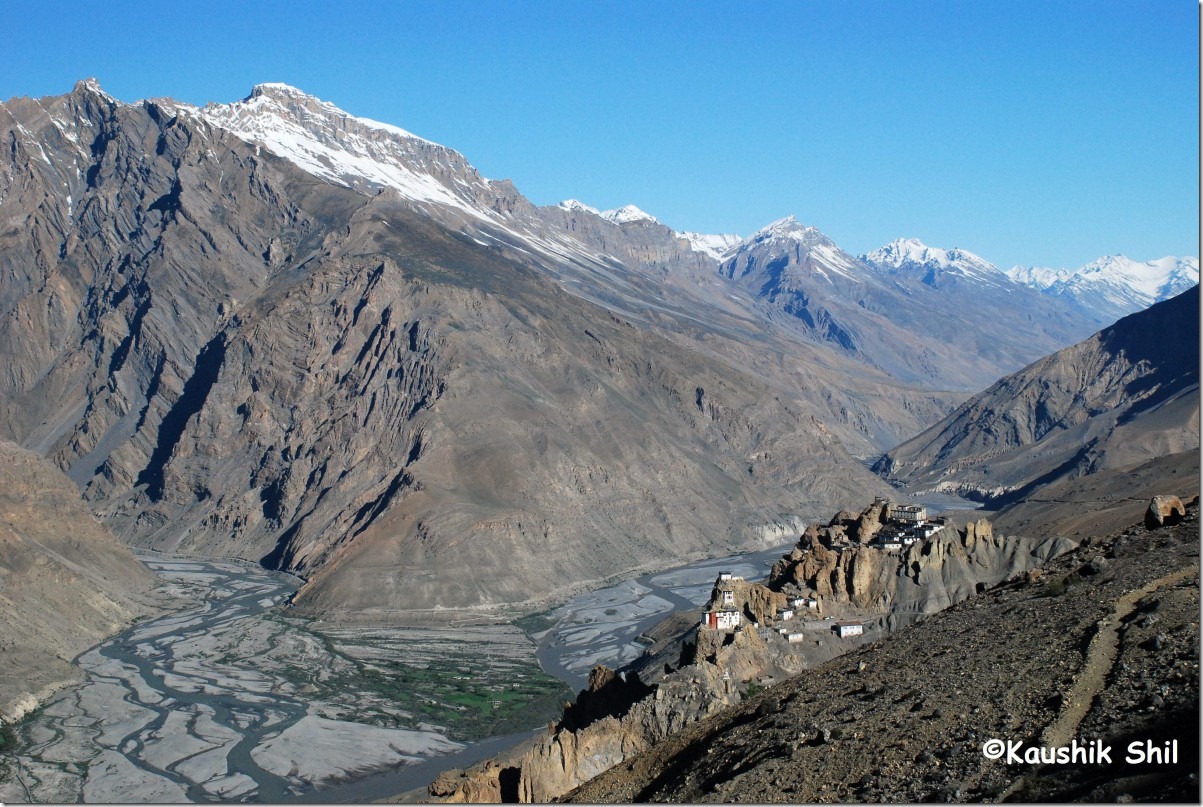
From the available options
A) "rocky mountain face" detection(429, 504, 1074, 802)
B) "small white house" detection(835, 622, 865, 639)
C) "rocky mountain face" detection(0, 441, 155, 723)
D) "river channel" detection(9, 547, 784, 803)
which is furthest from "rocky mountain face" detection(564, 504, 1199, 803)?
"rocky mountain face" detection(0, 441, 155, 723)

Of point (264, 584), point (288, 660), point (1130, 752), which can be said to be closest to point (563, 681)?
point (288, 660)

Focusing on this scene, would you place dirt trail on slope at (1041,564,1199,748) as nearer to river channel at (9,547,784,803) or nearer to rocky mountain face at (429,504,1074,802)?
rocky mountain face at (429,504,1074,802)

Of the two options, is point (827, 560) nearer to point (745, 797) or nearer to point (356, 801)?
point (356, 801)

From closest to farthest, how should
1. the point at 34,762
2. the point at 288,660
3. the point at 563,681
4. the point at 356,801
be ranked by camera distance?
the point at 356,801
the point at 34,762
the point at 563,681
the point at 288,660

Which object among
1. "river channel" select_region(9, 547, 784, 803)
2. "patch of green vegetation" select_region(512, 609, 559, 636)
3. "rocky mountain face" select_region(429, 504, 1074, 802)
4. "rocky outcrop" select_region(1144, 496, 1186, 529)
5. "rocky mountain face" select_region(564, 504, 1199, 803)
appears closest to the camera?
"rocky mountain face" select_region(564, 504, 1199, 803)

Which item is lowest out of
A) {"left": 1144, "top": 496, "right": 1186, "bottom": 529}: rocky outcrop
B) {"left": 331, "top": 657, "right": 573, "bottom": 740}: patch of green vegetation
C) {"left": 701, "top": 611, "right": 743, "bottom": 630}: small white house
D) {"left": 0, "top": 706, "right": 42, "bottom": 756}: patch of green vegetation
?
{"left": 0, "top": 706, "right": 42, "bottom": 756}: patch of green vegetation

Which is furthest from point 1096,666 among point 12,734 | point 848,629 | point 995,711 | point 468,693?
point 12,734

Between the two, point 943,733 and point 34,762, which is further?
point 34,762
